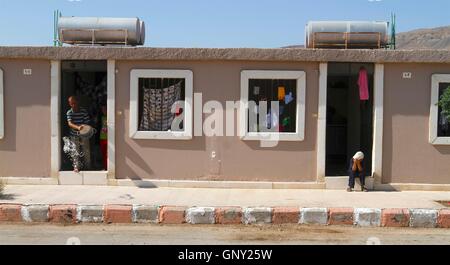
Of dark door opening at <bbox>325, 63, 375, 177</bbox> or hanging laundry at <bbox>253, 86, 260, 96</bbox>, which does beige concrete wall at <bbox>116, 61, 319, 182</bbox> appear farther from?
dark door opening at <bbox>325, 63, 375, 177</bbox>

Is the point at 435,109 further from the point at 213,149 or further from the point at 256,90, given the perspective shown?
the point at 213,149

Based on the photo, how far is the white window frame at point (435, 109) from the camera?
454 inches

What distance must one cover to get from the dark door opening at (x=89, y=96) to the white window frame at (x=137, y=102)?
31.3 inches

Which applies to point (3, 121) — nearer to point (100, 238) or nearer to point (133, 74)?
point (133, 74)

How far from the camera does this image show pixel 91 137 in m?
12.4

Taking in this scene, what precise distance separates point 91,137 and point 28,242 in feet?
15.9

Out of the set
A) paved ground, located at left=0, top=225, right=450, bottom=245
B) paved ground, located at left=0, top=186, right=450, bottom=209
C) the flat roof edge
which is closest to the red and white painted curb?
paved ground, located at left=0, top=225, right=450, bottom=245

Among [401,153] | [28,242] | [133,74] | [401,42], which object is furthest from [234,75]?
[401,42]

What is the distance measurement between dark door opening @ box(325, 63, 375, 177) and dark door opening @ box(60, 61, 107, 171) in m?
5.24

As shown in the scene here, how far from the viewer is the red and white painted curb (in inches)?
354

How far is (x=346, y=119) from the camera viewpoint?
15.8 m

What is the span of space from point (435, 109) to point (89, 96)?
314 inches

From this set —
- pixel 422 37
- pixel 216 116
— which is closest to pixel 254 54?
pixel 216 116

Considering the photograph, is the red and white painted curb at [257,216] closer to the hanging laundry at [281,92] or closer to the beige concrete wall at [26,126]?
the beige concrete wall at [26,126]
